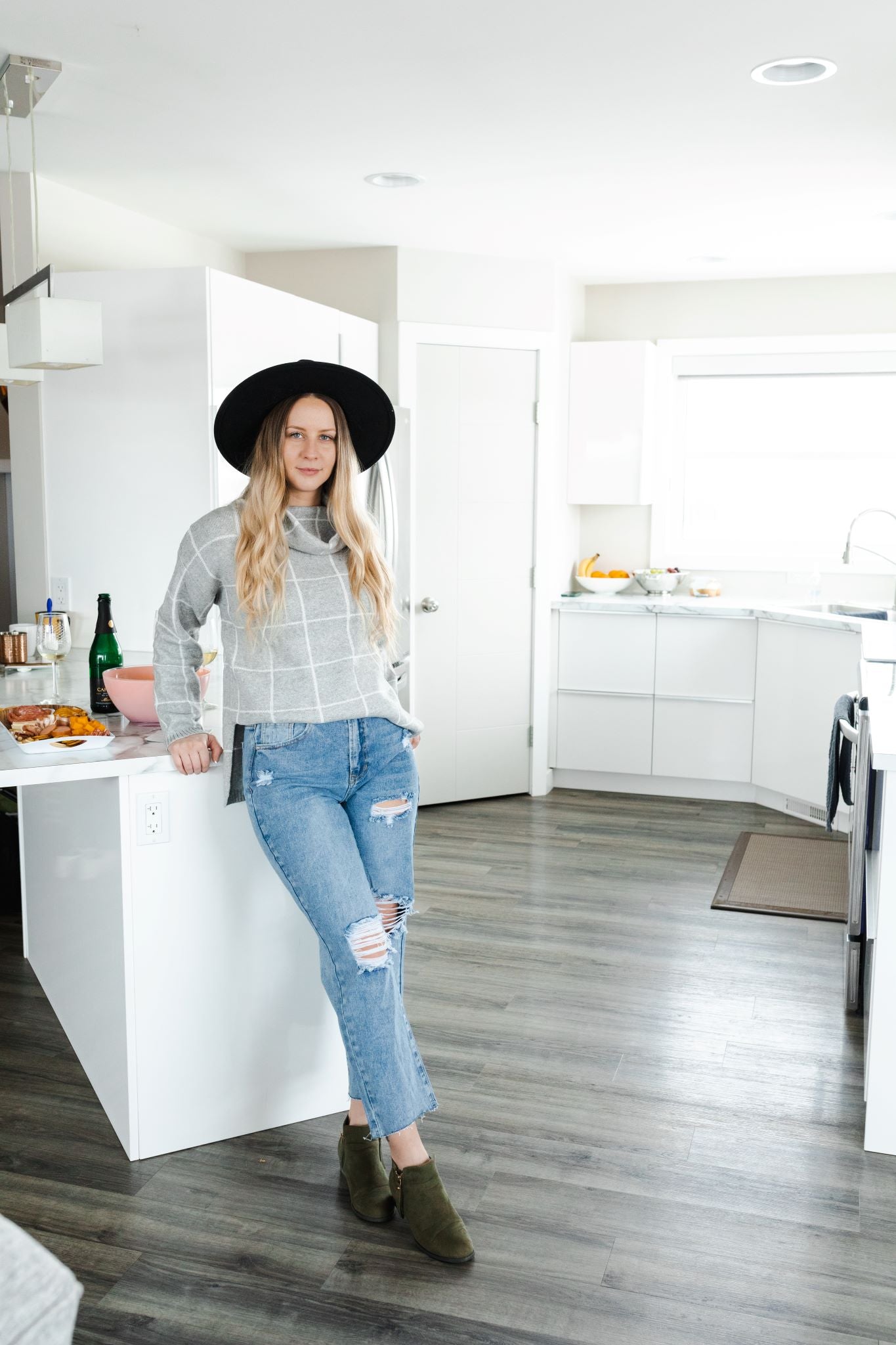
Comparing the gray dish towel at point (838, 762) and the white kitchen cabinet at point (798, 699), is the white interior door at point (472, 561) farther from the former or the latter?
the gray dish towel at point (838, 762)

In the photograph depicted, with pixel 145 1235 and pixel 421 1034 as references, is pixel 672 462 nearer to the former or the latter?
pixel 421 1034

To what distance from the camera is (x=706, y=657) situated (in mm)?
5305

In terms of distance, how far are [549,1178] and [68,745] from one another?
1278 millimetres

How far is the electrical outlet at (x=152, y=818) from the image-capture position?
7.30 ft

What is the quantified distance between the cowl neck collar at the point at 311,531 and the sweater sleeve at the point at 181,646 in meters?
0.17

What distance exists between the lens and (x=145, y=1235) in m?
2.09

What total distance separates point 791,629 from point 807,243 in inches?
62.8

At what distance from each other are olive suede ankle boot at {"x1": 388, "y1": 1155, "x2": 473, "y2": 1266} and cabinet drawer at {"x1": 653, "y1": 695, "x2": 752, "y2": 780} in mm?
3555

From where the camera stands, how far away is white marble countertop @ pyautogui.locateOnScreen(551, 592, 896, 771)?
2.52 m

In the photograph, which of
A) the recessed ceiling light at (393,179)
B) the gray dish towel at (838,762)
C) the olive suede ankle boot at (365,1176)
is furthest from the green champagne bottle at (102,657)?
the recessed ceiling light at (393,179)

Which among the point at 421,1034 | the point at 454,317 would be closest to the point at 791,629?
the point at 454,317

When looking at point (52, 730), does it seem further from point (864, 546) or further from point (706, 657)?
point (864, 546)

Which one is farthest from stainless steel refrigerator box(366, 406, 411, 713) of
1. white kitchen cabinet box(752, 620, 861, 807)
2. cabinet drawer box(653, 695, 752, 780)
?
white kitchen cabinet box(752, 620, 861, 807)

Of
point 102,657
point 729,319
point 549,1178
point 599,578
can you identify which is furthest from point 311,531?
point 729,319
